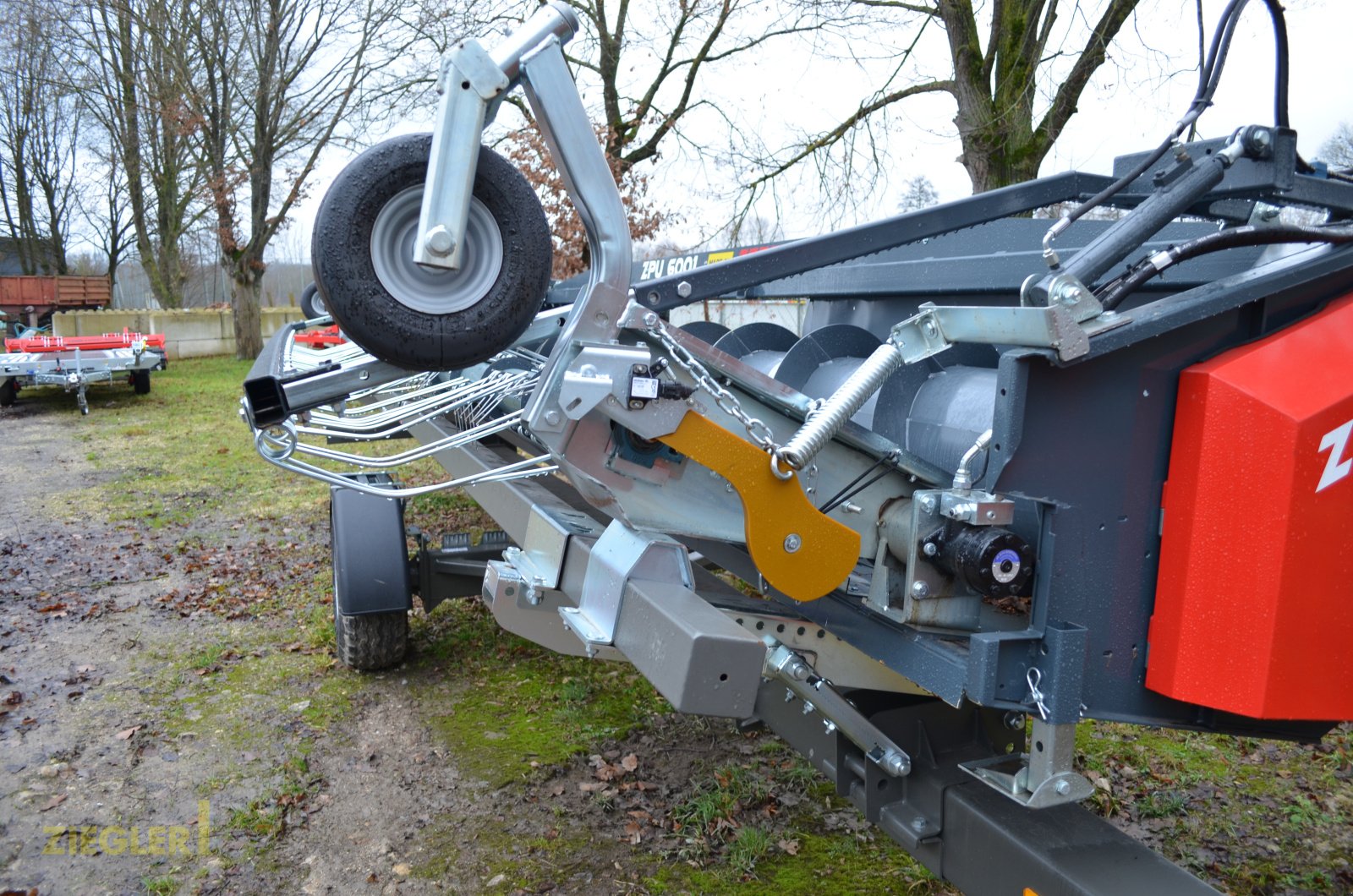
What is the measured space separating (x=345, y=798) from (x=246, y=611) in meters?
2.51

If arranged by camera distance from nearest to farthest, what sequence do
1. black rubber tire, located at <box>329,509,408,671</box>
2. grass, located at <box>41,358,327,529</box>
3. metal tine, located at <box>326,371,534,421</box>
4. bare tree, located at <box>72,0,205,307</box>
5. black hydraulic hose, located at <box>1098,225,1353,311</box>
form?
1. black hydraulic hose, located at <box>1098,225,1353,311</box>
2. metal tine, located at <box>326,371,534,421</box>
3. black rubber tire, located at <box>329,509,408,671</box>
4. grass, located at <box>41,358,327,529</box>
5. bare tree, located at <box>72,0,205,307</box>

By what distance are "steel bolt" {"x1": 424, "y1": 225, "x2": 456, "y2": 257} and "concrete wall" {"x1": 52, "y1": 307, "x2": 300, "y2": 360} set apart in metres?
24.3

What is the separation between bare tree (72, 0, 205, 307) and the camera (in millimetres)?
22297

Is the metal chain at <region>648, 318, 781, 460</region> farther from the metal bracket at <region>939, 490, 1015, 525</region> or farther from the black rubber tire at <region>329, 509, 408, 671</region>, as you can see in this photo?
the black rubber tire at <region>329, 509, 408, 671</region>

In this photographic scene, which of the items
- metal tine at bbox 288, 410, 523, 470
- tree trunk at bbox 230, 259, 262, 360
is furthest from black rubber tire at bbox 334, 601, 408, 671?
tree trunk at bbox 230, 259, 262, 360

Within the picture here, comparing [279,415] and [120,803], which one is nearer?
[279,415]

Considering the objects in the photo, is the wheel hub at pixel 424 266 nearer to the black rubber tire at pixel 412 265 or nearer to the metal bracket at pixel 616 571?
the black rubber tire at pixel 412 265

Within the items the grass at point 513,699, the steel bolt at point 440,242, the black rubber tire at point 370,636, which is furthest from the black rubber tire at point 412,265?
the black rubber tire at point 370,636

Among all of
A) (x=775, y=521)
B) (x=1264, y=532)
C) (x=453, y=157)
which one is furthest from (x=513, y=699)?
(x=1264, y=532)

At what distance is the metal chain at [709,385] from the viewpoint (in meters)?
2.28

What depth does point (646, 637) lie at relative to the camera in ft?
7.41

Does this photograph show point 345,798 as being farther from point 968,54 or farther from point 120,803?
point 968,54

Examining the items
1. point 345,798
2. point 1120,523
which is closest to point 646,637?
point 1120,523

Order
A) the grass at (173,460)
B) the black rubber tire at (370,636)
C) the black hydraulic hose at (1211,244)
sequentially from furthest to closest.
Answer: the grass at (173,460) < the black rubber tire at (370,636) < the black hydraulic hose at (1211,244)
